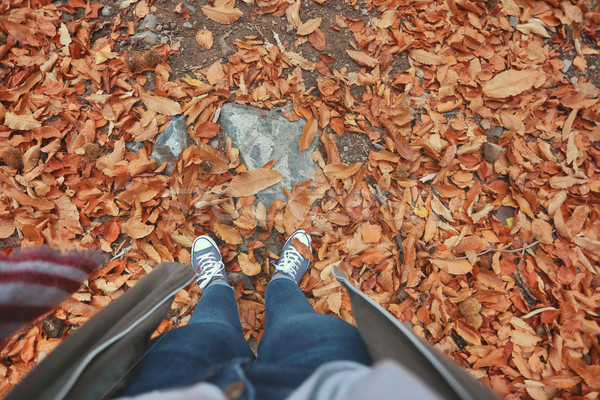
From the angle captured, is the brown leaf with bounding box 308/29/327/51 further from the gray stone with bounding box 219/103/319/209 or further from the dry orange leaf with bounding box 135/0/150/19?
the dry orange leaf with bounding box 135/0/150/19

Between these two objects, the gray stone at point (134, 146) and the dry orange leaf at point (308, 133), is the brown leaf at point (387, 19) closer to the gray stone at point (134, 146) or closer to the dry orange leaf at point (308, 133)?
the dry orange leaf at point (308, 133)

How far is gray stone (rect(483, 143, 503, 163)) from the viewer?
1.78m

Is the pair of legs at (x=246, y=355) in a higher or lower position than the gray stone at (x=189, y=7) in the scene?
lower

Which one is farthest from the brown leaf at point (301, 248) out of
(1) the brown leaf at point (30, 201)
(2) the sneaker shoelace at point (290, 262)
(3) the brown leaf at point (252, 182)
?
(1) the brown leaf at point (30, 201)

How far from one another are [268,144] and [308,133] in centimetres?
24

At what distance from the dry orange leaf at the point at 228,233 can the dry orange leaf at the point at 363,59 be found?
1.30 metres

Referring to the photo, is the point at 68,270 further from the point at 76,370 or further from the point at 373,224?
the point at 373,224

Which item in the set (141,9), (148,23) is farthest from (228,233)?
(141,9)

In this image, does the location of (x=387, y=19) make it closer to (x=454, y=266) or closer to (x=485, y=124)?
(x=485, y=124)

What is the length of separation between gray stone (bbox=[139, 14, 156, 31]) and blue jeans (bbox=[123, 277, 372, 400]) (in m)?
1.80

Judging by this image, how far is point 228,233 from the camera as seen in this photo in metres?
1.68

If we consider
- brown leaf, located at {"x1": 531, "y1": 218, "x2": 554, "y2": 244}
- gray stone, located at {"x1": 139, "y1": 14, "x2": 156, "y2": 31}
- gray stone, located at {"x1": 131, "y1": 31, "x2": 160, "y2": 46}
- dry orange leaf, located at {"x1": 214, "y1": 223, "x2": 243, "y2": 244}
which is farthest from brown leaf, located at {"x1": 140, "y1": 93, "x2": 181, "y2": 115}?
brown leaf, located at {"x1": 531, "y1": 218, "x2": 554, "y2": 244}

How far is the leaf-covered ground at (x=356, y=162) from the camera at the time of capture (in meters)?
1.60

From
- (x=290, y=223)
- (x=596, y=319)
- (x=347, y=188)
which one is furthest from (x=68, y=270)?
(x=596, y=319)
